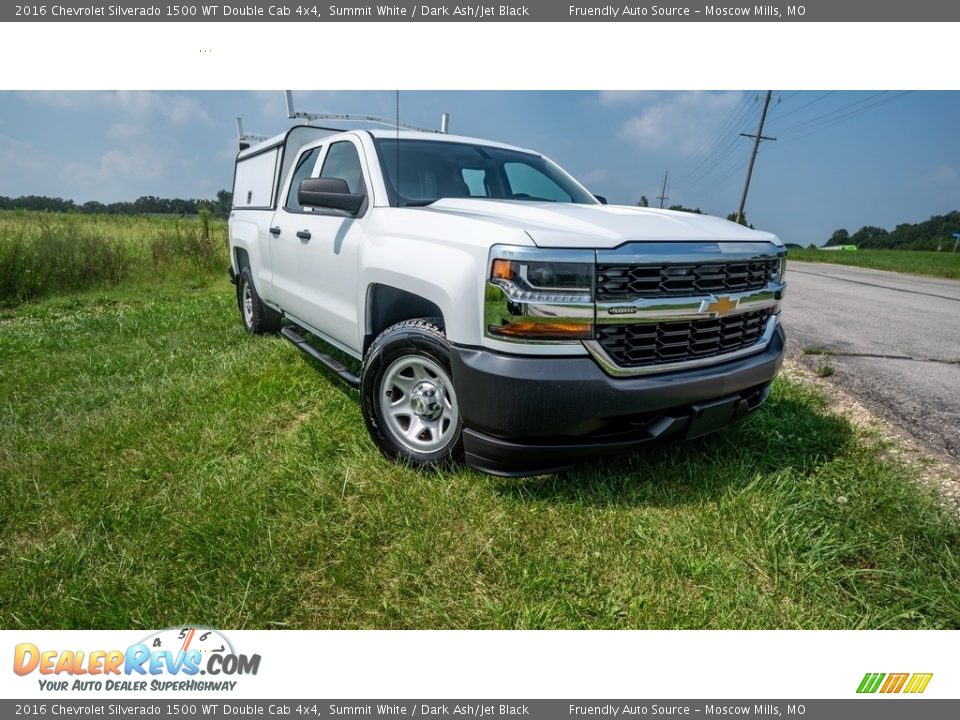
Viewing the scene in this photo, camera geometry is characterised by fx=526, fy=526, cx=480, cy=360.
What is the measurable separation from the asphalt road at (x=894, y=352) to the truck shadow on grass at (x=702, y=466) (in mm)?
515

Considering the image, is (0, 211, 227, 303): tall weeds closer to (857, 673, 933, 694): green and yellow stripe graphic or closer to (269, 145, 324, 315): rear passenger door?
(269, 145, 324, 315): rear passenger door

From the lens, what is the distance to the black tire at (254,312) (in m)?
5.57

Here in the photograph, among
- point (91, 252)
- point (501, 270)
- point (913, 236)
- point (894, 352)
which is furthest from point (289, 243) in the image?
point (913, 236)

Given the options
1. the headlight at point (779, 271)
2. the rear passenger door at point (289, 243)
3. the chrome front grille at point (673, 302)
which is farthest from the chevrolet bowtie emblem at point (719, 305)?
the rear passenger door at point (289, 243)

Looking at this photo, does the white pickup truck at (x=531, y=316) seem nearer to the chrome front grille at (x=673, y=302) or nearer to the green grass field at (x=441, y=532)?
the chrome front grille at (x=673, y=302)

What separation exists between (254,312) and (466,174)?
3.21m

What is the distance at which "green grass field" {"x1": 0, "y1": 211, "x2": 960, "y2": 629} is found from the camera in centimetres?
194

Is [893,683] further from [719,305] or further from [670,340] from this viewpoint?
[719,305]

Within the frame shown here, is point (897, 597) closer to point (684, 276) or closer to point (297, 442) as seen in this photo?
point (684, 276)

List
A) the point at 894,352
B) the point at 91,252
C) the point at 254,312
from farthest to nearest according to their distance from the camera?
the point at 91,252, the point at 254,312, the point at 894,352

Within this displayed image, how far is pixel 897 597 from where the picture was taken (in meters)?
1.97

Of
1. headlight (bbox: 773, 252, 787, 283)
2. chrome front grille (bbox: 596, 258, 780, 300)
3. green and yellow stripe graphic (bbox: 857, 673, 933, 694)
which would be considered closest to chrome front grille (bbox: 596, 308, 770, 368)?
chrome front grille (bbox: 596, 258, 780, 300)

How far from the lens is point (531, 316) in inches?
83.5

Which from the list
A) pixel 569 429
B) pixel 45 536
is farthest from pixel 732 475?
pixel 45 536
